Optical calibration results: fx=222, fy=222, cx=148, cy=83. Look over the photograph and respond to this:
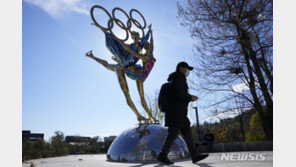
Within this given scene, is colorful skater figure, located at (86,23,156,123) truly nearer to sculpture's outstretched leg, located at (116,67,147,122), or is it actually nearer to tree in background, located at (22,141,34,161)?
sculpture's outstretched leg, located at (116,67,147,122)

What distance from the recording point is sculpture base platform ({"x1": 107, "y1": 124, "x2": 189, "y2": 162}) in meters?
5.52

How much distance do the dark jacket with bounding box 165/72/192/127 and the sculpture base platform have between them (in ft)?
6.70

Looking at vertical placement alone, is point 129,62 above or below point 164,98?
above

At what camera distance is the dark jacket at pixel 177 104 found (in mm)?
3684

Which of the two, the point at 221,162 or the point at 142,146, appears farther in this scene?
the point at 142,146

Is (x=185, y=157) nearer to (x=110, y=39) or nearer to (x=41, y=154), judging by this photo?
(x=110, y=39)

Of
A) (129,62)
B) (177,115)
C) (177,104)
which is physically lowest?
(177,115)

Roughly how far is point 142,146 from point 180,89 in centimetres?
259

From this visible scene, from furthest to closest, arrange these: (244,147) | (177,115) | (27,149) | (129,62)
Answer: (27,149), (244,147), (129,62), (177,115)

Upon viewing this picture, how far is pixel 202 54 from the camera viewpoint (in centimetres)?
1222

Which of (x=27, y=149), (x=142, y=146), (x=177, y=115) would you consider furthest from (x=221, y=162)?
(x=27, y=149)

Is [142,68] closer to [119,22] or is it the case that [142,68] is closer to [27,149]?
[119,22]

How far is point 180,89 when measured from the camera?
Answer: 371 centimetres

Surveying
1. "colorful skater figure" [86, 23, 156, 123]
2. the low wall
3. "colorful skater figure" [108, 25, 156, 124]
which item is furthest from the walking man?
the low wall
